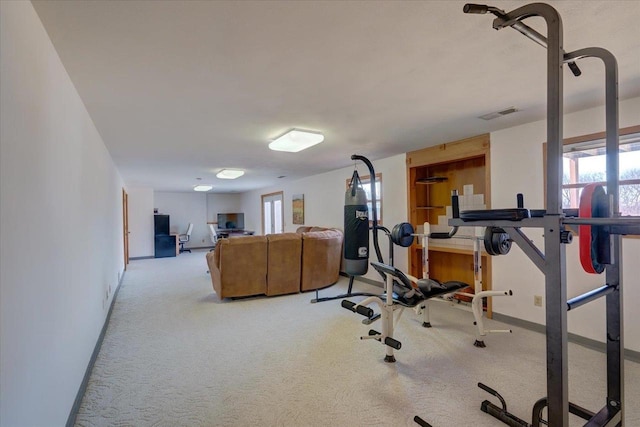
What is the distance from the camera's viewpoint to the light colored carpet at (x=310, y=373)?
198cm

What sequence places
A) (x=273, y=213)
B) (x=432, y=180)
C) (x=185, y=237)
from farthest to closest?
(x=185, y=237), (x=273, y=213), (x=432, y=180)

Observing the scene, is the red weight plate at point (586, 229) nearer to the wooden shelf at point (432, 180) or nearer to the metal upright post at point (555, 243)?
the metal upright post at point (555, 243)

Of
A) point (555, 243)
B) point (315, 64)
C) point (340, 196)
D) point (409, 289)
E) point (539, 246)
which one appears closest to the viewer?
point (555, 243)

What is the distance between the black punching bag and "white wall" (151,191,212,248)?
357 inches

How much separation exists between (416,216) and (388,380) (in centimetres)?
290

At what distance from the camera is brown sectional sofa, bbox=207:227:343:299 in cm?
457

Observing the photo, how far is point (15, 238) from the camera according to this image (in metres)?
1.16

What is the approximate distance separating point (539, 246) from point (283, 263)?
3.32m

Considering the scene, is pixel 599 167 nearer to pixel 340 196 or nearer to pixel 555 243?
pixel 555 243

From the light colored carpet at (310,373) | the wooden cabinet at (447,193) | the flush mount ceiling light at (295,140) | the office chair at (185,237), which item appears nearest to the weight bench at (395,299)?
the light colored carpet at (310,373)

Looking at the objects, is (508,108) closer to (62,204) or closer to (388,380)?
(388,380)

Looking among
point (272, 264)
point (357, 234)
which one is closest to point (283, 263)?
point (272, 264)

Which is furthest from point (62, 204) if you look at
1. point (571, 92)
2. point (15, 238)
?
point (571, 92)

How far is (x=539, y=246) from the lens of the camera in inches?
131
